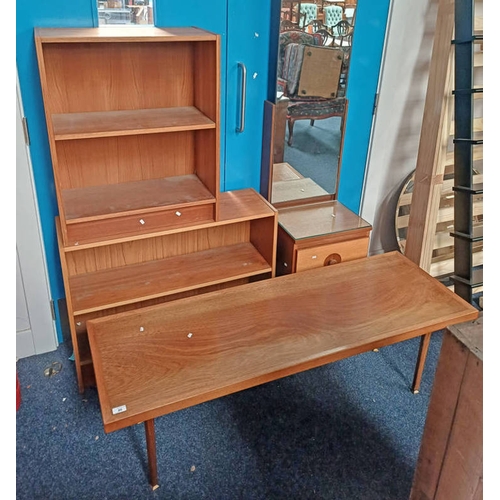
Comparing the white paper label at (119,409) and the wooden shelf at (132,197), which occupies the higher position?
the wooden shelf at (132,197)

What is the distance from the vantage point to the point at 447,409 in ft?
4.31

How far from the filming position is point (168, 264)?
2.58m

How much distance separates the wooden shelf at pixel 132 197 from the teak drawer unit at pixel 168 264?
13cm

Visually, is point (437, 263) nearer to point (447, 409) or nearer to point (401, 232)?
point (401, 232)

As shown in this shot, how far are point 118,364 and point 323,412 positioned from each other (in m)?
1.05

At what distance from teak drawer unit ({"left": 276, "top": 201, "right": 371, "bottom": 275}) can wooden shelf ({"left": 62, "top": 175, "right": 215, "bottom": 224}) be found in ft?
1.71

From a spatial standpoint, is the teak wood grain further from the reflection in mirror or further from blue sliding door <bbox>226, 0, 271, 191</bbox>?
blue sliding door <bbox>226, 0, 271, 191</bbox>

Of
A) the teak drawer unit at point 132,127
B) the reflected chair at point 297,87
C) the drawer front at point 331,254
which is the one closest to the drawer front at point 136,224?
the teak drawer unit at point 132,127

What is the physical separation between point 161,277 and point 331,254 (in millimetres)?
901

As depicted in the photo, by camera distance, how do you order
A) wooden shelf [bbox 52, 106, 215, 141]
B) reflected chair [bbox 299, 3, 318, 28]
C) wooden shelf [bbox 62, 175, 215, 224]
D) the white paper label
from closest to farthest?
the white paper label → wooden shelf [bbox 52, 106, 215, 141] → wooden shelf [bbox 62, 175, 215, 224] → reflected chair [bbox 299, 3, 318, 28]

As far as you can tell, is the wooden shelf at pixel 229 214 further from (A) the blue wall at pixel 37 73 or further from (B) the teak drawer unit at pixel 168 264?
(A) the blue wall at pixel 37 73

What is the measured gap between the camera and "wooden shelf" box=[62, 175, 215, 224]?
7.04ft

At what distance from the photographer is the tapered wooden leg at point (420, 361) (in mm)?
2412

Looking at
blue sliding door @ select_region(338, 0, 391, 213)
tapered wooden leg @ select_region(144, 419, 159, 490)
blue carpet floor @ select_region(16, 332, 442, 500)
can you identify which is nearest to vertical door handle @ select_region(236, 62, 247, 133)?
blue sliding door @ select_region(338, 0, 391, 213)
